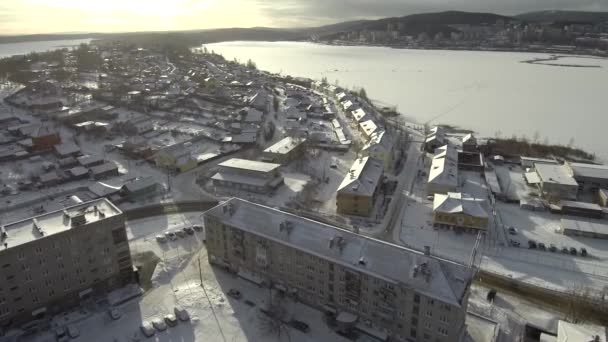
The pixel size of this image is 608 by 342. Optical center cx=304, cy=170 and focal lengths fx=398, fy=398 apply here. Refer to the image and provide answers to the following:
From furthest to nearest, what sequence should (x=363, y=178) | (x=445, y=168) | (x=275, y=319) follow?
1. (x=445, y=168)
2. (x=363, y=178)
3. (x=275, y=319)

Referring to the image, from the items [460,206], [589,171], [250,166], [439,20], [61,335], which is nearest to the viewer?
[61,335]

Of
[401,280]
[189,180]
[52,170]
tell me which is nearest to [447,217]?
[401,280]

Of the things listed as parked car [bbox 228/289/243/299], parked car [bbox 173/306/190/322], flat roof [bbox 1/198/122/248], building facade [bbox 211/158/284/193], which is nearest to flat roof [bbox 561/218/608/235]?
building facade [bbox 211/158/284/193]

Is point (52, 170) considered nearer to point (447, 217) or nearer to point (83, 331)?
point (83, 331)

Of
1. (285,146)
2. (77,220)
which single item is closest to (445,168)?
(285,146)

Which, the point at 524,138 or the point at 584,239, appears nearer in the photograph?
the point at 584,239

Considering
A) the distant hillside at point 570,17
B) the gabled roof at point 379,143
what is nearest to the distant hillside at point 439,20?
the distant hillside at point 570,17

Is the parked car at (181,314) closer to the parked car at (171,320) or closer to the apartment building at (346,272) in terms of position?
the parked car at (171,320)

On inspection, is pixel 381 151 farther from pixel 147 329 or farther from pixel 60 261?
pixel 60 261
